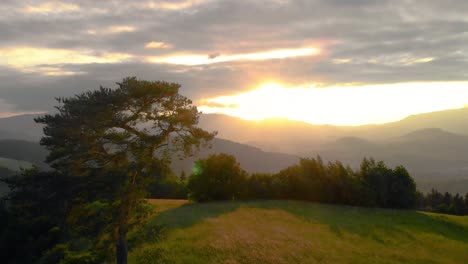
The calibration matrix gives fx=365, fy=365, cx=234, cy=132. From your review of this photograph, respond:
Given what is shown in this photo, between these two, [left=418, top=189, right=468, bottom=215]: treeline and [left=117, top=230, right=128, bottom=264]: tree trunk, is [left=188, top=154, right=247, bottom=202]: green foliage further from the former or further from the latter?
[left=418, top=189, right=468, bottom=215]: treeline

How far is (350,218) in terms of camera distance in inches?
2192

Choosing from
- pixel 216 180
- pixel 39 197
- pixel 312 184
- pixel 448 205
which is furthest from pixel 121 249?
pixel 448 205

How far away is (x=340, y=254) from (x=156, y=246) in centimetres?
1840

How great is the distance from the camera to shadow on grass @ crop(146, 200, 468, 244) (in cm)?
4784

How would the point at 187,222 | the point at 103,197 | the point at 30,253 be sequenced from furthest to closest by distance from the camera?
the point at 187,222 → the point at 30,253 → the point at 103,197

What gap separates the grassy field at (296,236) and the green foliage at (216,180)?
21.8ft

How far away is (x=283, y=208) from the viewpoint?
59.7 m

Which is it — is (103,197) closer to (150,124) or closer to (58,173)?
(58,173)

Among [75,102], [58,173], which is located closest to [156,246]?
[58,173]

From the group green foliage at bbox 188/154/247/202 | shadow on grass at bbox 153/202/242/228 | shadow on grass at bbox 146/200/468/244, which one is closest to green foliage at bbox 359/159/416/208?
shadow on grass at bbox 146/200/468/244

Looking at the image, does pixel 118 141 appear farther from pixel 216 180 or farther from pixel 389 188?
pixel 389 188

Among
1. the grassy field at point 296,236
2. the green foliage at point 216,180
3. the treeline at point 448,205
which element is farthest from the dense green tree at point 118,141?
the treeline at point 448,205

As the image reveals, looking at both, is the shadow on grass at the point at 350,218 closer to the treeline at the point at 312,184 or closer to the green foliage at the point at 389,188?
the green foliage at the point at 389,188

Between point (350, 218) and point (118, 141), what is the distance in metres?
42.2
